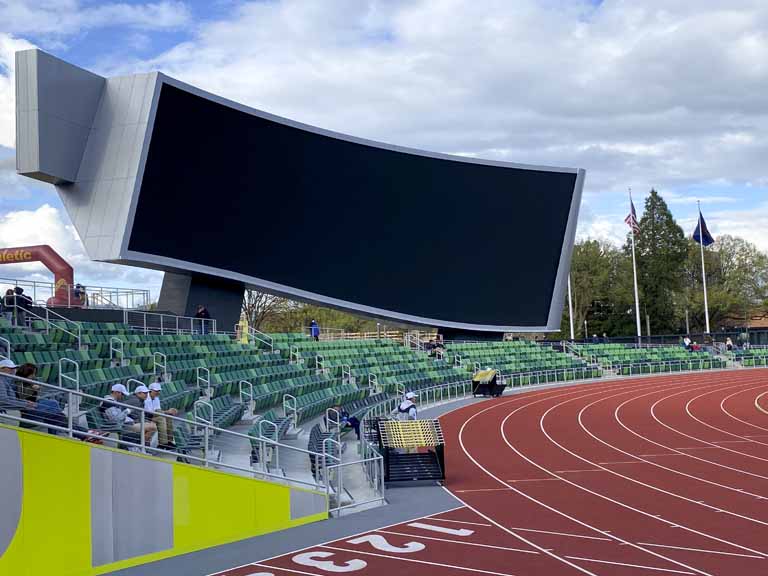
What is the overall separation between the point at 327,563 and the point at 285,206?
22777 mm

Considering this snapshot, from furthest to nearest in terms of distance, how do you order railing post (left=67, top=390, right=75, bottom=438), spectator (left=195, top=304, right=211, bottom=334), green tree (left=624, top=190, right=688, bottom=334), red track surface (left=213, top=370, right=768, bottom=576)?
1. green tree (left=624, top=190, right=688, bottom=334)
2. spectator (left=195, top=304, right=211, bottom=334)
3. red track surface (left=213, top=370, right=768, bottom=576)
4. railing post (left=67, top=390, right=75, bottom=438)

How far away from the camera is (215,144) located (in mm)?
27391

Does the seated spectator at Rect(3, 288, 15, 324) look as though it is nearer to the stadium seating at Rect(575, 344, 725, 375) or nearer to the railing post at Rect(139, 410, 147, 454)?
the railing post at Rect(139, 410, 147, 454)

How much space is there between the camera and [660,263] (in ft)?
268

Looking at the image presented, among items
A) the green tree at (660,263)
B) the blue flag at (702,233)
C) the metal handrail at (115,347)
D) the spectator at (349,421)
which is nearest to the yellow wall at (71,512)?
the metal handrail at (115,347)

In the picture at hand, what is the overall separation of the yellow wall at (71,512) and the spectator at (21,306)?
983 centimetres

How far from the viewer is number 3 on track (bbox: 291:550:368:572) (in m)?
9.26

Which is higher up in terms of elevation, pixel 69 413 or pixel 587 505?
pixel 69 413

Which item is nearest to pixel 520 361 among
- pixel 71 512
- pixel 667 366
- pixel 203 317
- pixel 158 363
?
pixel 667 366

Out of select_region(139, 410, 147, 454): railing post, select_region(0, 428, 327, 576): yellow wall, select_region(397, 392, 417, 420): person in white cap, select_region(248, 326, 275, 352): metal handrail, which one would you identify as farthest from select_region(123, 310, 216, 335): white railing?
select_region(139, 410, 147, 454): railing post

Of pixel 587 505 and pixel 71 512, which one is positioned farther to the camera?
pixel 587 505

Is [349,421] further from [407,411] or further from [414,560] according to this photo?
[414,560]

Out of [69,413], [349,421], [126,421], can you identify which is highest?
[69,413]

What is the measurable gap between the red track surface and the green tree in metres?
57.0
